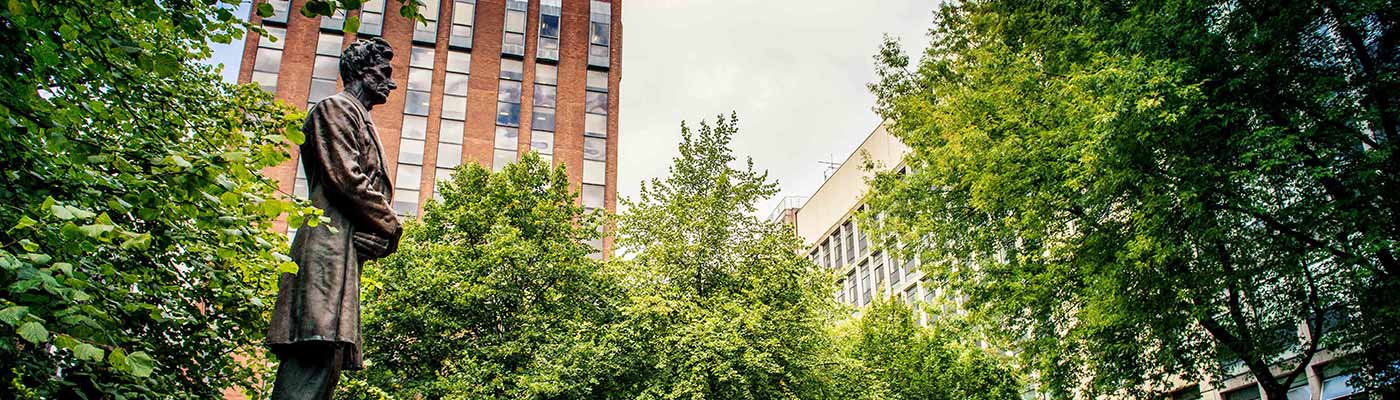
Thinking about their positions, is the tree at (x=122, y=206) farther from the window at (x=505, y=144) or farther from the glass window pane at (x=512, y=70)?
the glass window pane at (x=512, y=70)

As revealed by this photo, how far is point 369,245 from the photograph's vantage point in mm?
5488

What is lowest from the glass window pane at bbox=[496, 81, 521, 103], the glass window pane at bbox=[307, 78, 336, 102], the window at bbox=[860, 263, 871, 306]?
the window at bbox=[860, 263, 871, 306]

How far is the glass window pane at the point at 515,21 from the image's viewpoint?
144ft

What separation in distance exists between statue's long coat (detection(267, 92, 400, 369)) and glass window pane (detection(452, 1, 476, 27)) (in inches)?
1555

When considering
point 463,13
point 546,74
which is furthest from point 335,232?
point 463,13

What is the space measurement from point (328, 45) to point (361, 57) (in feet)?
127

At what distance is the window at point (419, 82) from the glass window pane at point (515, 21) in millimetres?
3859

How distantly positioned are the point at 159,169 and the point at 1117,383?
46.7 feet

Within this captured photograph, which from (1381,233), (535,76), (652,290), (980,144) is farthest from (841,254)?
(1381,233)

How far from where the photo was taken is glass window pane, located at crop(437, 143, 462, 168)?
131ft

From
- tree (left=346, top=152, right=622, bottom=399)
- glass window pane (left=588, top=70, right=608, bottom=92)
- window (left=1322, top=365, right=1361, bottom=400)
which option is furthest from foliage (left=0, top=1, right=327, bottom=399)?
glass window pane (left=588, top=70, right=608, bottom=92)

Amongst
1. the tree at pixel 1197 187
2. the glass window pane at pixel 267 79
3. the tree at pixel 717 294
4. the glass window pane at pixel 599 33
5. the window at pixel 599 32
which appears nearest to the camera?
the tree at pixel 1197 187

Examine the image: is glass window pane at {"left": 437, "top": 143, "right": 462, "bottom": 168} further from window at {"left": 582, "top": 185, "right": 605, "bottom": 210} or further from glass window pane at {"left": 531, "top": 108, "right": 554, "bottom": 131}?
window at {"left": 582, "top": 185, "right": 605, "bottom": 210}

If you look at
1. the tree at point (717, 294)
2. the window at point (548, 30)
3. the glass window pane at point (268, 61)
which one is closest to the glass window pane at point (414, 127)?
the glass window pane at point (268, 61)
